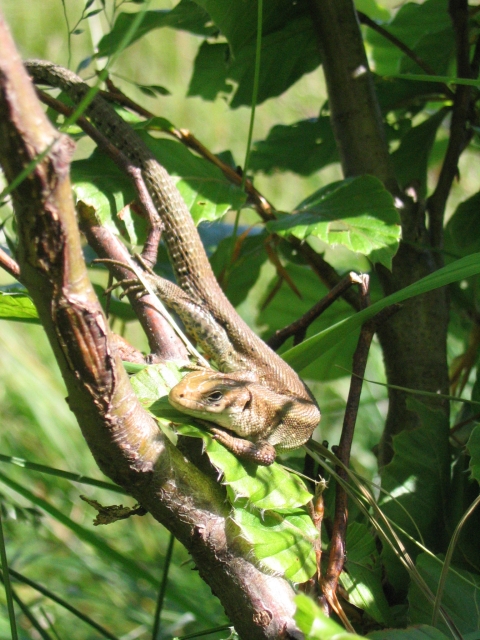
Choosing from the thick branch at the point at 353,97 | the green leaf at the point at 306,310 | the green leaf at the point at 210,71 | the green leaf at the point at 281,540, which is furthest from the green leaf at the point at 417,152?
the green leaf at the point at 281,540

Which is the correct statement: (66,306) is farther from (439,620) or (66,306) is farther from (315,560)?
(439,620)

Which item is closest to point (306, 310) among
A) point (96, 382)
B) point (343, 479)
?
point (343, 479)

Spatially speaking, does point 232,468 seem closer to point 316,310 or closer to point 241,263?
point 316,310

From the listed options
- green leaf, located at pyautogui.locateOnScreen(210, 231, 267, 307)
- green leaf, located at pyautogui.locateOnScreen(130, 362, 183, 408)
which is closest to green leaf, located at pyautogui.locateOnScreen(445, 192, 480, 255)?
green leaf, located at pyautogui.locateOnScreen(210, 231, 267, 307)

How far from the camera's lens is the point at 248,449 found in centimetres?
83

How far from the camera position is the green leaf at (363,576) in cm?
86

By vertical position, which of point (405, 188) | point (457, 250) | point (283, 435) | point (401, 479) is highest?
A: point (405, 188)

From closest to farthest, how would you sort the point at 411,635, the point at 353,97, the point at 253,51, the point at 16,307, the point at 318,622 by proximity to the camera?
1. the point at 318,622
2. the point at 411,635
3. the point at 16,307
4. the point at 353,97
5. the point at 253,51

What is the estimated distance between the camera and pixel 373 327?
3.40ft

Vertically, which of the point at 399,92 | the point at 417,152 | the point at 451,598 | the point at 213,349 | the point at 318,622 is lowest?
the point at 451,598

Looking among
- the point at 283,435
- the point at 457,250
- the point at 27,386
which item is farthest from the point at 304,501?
the point at 27,386

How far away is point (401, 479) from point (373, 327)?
28cm

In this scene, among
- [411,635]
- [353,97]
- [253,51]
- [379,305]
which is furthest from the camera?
[253,51]

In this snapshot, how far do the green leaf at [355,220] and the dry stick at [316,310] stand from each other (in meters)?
0.05
